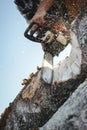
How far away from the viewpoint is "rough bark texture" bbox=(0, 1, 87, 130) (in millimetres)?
2752

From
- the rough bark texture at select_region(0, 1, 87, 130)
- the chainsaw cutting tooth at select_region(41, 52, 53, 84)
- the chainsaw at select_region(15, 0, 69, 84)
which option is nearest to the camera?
the rough bark texture at select_region(0, 1, 87, 130)

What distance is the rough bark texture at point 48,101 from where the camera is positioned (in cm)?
275

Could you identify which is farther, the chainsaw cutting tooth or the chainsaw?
the chainsaw

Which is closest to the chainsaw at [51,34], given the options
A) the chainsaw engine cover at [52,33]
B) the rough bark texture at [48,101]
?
the chainsaw engine cover at [52,33]

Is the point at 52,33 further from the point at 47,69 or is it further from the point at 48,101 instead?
the point at 48,101

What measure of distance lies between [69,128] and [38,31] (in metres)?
4.18

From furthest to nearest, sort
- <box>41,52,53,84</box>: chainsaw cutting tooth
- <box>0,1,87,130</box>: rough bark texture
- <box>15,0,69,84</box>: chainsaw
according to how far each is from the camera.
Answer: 1. <box>15,0,69,84</box>: chainsaw
2. <box>41,52,53,84</box>: chainsaw cutting tooth
3. <box>0,1,87,130</box>: rough bark texture

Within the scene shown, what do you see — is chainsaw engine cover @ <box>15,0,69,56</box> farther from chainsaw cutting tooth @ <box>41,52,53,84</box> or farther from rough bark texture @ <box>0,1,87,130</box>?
rough bark texture @ <box>0,1,87,130</box>

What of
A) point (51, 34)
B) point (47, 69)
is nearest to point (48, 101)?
point (47, 69)

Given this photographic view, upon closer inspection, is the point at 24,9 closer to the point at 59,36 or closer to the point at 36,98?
the point at 59,36

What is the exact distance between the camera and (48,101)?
5199 millimetres

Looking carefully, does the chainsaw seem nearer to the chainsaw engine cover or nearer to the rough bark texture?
the chainsaw engine cover

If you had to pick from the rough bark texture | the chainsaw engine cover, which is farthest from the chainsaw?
the rough bark texture

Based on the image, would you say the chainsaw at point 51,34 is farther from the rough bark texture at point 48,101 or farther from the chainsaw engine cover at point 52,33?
the rough bark texture at point 48,101
